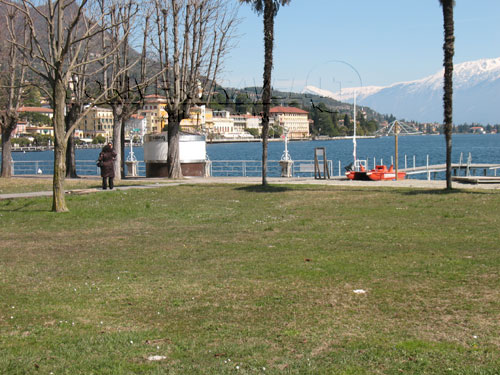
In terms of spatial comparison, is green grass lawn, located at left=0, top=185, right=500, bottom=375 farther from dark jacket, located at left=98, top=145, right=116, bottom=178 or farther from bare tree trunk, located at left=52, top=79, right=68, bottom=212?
dark jacket, located at left=98, top=145, right=116, bottom=178

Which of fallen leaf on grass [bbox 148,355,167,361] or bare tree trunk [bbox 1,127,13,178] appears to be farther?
bare tree trunk [bbox 1,127,13,178]

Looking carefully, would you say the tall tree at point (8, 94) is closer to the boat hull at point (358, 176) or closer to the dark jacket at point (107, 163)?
the dark jacket at point (107, 163)

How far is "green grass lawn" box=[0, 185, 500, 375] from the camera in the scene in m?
6.29

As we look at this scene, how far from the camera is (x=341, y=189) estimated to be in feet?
88.4

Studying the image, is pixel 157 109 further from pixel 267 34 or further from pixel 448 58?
pixel 448 58

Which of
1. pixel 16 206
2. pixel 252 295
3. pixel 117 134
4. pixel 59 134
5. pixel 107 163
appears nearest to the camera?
pixel 252 295

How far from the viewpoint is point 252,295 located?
28.9 feet

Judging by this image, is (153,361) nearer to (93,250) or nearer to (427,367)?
(427,367)

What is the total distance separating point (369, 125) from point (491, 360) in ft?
600

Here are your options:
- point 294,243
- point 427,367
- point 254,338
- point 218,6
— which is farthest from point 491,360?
point 218,6

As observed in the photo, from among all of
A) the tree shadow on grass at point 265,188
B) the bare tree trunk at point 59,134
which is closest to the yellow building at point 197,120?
the tree shadow on grass at point 265,188

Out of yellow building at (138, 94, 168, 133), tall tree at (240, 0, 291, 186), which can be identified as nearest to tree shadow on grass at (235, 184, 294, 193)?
tall tree at (240, 0, 291, 186)

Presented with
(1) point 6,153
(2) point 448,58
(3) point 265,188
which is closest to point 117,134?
(1) point 6,153

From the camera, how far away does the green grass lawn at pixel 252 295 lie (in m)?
6.29
